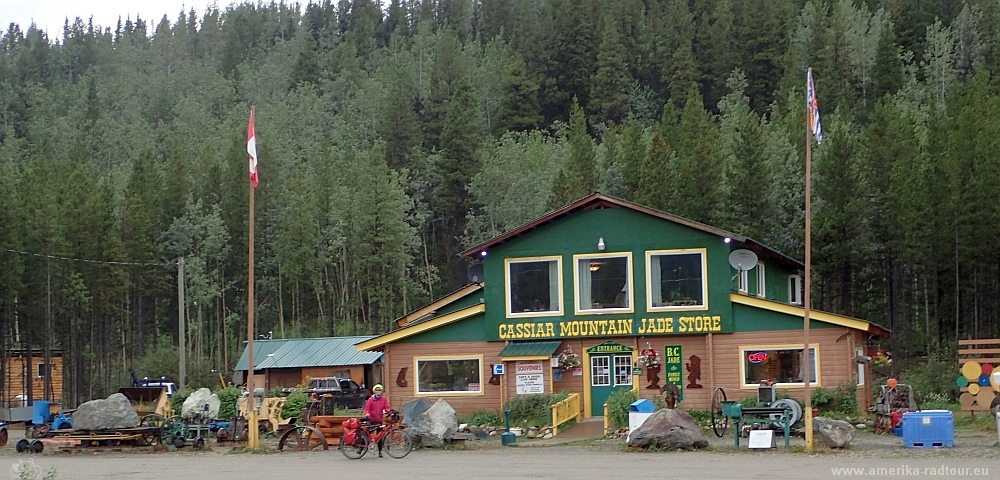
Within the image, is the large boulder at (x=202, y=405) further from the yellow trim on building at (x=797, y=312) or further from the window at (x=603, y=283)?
the yellow trim on building at (x=797, y=312)

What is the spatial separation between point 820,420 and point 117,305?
169ft

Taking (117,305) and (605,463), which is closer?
(605,463)

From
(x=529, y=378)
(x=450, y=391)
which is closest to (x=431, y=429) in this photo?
(x=529, y=378)

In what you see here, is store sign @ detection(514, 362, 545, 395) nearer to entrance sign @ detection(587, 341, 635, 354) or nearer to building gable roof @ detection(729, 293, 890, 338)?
entrance sign @ detection(587, 341, 635, 354)

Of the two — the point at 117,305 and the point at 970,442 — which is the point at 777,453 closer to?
the point at 970,442

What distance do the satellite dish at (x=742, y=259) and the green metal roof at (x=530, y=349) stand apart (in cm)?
513

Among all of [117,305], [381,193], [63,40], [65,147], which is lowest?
[117,305]

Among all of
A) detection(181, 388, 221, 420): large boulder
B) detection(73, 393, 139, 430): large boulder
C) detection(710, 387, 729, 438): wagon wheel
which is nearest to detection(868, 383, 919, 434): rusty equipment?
detection(710, 387, 729, 438): wagon wheel

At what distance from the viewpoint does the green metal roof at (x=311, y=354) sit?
168 ft

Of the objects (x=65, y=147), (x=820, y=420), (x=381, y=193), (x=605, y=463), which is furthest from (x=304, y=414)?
(x=65, y=147)

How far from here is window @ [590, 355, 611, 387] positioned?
105ft

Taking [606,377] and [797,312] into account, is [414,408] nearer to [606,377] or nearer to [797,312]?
[606,377]

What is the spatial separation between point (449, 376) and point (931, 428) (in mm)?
14186

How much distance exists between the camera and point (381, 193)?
6675 centimetres
